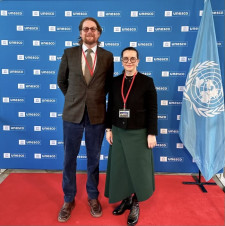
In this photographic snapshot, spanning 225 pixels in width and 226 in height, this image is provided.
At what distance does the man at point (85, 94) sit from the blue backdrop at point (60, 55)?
36.8 inches

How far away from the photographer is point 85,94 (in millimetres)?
1816

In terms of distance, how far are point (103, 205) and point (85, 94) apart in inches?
46.9

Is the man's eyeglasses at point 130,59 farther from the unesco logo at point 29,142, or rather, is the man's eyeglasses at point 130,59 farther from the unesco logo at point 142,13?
the unesco logo at point 29,142

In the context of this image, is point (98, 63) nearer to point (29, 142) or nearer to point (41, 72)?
point (41, 72)

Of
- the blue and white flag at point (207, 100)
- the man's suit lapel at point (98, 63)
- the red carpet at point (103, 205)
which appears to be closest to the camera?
the man's suit lapel at point (98, 63)

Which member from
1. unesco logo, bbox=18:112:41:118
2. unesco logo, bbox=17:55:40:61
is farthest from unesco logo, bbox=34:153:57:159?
unesco logo, bbox=17:55:40:61

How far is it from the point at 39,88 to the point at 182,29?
2.06m

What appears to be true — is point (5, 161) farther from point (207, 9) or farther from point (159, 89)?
point (207, 9)

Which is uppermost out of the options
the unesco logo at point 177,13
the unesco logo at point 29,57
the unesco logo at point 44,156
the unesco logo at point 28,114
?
the unesco logo at point 177,13

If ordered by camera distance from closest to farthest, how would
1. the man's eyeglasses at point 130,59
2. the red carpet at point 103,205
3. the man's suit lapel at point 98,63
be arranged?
the man's eyeglasses at point 130,59
the man's suit lapel at point 98,63
the red carpet at point 103,205

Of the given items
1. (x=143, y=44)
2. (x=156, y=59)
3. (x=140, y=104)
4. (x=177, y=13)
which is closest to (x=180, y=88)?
Result: (x=156, y=59)

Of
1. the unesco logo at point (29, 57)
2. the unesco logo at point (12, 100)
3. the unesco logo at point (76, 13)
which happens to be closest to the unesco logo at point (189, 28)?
the unesco logo at point (76, 13)

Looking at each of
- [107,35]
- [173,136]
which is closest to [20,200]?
[173,136]

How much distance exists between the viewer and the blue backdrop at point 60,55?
2.67m
